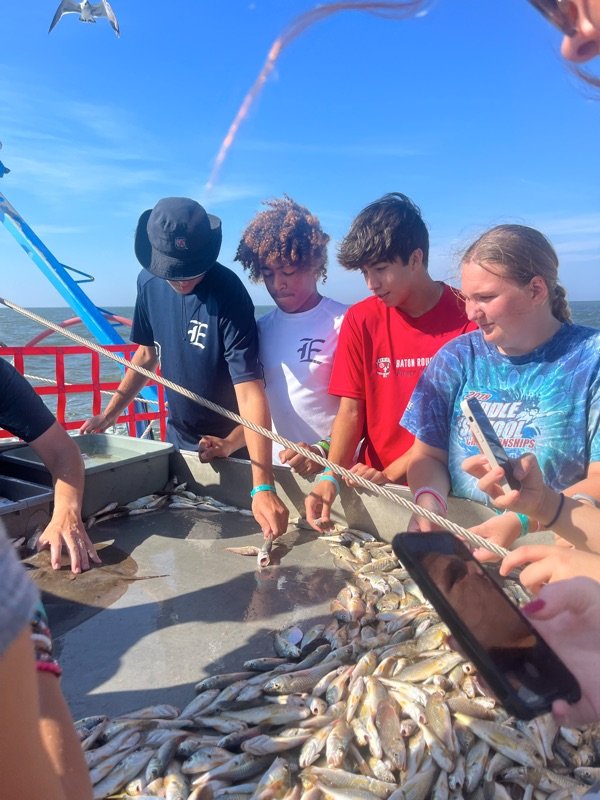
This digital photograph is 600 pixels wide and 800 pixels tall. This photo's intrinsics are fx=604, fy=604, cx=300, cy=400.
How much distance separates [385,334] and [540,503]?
174 centimetres

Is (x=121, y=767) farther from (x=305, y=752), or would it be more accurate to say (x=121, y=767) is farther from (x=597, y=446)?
(x=597, y=446)

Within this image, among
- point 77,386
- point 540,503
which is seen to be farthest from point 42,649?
point 77,386

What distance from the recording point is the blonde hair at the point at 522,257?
280 cm

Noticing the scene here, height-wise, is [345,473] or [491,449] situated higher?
[491,449]

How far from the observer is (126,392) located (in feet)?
16.1

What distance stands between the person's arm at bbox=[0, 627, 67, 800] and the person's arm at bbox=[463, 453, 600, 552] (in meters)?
1.69

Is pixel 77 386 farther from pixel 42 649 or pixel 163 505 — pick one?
pixel 42 649

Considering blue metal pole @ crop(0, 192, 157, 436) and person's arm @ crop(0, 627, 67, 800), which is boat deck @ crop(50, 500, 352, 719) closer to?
person's arm @ crop(0, 627, 67, 800)

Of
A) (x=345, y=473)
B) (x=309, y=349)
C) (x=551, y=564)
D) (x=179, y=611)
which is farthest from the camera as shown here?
(x=309, y=349)

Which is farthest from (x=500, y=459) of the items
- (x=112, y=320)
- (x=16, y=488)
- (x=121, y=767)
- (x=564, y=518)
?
(x=112, y=320)

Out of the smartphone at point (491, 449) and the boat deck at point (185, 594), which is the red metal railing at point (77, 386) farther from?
the smartphone at point (491, 449)

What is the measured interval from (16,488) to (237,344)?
65.4 inches

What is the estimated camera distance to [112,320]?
9.60 m

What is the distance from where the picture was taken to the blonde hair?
2.80m
